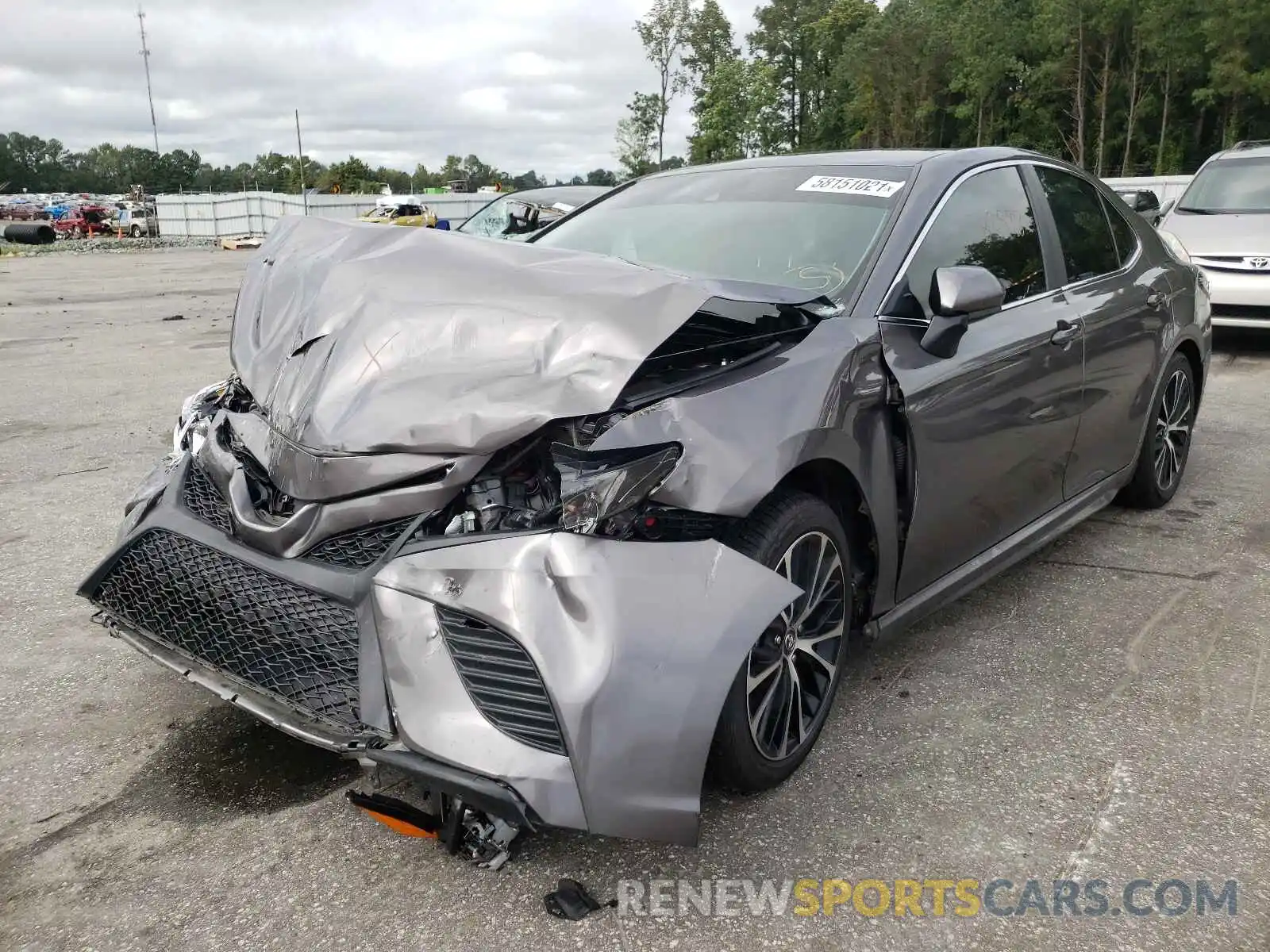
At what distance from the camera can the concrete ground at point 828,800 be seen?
217cm

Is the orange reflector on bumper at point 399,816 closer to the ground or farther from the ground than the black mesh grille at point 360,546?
closer to the ground

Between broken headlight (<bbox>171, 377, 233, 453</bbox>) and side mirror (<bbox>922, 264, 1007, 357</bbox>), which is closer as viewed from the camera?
side mirror (<bbox>922, 264, 1007, 357</bbox>)

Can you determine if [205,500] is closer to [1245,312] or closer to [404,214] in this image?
[1245,312]

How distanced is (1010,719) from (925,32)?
233 ft

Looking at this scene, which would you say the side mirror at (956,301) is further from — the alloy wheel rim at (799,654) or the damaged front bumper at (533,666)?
the damaged front bumper at (533,666)

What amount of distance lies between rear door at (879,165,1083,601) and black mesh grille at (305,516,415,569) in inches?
57.1

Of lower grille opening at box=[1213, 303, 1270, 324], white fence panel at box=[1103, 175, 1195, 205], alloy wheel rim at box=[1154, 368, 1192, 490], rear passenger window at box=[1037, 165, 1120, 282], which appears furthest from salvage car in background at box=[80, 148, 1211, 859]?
white fence panel at box=[1103, 175, 1195, 205]

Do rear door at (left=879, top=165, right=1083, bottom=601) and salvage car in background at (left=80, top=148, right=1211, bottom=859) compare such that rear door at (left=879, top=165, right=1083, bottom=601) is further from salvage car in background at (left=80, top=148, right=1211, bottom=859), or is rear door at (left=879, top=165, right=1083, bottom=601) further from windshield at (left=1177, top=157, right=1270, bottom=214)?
windshield at (left=1177, top=157, right=1270, bottom=214)

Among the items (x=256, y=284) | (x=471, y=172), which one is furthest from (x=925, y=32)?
(x=256, y=284)

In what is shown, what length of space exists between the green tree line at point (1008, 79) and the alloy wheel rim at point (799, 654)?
45.8 metres

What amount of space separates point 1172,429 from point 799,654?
314 cm

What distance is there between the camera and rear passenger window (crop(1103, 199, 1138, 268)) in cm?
435

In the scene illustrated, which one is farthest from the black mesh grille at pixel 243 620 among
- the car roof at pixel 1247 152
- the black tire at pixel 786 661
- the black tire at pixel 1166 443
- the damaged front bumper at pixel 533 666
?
the car roof at pixel 1247 152

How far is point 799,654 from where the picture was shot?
2656 millimetres
